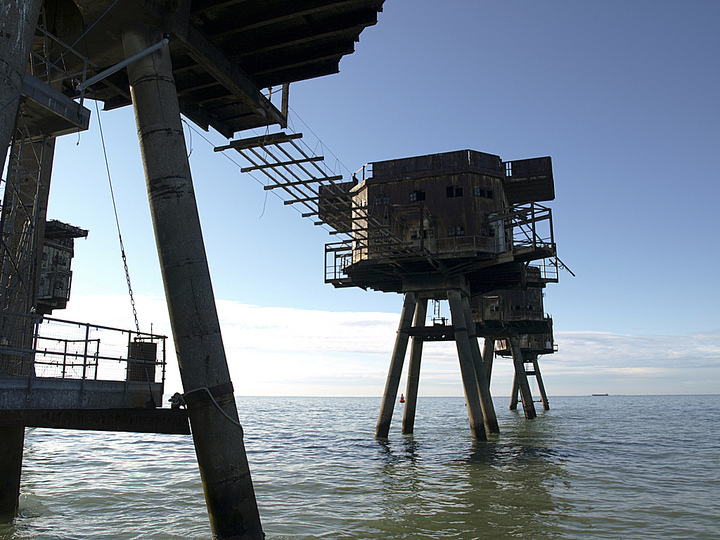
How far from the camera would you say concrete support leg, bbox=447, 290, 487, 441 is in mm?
28156

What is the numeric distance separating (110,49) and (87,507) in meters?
10.8

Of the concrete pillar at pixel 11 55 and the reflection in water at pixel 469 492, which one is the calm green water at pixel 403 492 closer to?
the reflection in water at pixel 469 492

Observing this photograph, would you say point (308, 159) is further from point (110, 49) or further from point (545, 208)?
point (545, 208)

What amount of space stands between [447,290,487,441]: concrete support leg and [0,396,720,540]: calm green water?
1.45 metres

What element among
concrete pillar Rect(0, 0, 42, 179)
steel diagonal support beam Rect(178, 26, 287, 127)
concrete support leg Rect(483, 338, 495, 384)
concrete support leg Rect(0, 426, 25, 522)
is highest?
steel diagonal support beam Rect(178, 26, 287, 127)

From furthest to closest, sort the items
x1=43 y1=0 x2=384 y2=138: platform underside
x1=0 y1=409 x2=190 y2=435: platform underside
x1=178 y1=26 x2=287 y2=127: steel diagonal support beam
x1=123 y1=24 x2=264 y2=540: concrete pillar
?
1. x1=178 y1=26 x2=287 y2=127: steel diagonal support beam
2. x1=43 y1=0 x2=384 y2=138: platform underside
3. x1=0 y1=409 x2=190 y2=435: platform underside
4. x1=123 y1=24 x2=264 y2=540: concrete pillar

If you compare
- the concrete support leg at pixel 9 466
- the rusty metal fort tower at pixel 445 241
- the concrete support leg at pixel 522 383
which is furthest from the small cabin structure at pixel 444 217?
the concrete support leg at pixel 522 383

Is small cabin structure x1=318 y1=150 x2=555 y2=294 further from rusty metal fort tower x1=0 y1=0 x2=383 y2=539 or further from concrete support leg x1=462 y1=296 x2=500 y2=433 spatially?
rusty metal fort tower x1=0 y1=0 x2=383 y2=539

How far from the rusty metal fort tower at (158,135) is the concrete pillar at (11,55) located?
0.05 ft

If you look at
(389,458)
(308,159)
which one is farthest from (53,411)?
(389,458)

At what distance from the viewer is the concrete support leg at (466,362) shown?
92.4 ft

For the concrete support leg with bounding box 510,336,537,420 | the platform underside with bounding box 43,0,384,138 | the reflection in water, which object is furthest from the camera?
the concrete support leg with bounding box 510,336,537,420

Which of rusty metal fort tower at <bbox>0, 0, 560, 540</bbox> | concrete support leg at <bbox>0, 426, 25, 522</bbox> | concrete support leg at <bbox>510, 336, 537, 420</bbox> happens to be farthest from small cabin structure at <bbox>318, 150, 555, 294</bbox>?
concrete support leg at <bbox>510, 336, 537, 420</bbox>

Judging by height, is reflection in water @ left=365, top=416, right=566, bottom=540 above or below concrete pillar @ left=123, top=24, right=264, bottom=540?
below
